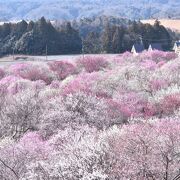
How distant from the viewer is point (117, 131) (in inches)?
826

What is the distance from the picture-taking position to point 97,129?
79.9 ft

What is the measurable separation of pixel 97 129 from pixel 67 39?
5111 cm

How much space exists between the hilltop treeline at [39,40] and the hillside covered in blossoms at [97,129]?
86.0 ft

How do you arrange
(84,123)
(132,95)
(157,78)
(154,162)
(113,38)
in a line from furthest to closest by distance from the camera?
1. (113,38)
2. (157,78)
3. (132,95)
4. (84,123)
5. (154,162)

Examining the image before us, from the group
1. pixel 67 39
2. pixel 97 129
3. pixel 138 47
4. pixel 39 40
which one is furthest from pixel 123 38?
pixel 97 129

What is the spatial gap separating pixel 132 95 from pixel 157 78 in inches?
268

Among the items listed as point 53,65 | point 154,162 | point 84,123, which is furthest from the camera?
point 53,65

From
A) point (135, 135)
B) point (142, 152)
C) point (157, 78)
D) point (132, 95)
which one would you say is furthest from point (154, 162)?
point (157, 78)

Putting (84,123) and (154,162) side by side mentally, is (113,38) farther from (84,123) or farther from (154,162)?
(154,162)

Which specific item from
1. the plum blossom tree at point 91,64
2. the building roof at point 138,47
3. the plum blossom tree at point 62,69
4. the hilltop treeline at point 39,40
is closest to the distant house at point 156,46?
the building roof at point 138,47

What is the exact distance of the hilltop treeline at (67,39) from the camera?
7350 centimetres

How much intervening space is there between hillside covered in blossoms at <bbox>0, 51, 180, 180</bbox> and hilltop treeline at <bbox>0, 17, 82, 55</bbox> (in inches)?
1032

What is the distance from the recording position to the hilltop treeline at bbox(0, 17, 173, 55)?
73500 mm

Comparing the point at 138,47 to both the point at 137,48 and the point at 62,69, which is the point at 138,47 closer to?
the point at 137,48
